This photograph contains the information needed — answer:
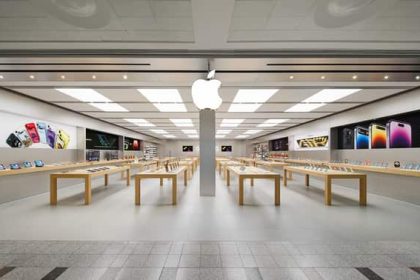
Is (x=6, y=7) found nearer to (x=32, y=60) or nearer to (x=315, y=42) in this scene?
(x=32, y=60)

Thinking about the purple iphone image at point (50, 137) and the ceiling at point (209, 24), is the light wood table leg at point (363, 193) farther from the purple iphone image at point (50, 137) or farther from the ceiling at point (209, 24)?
the purple iphone image at point (50, 137)

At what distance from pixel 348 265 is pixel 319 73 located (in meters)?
2.87

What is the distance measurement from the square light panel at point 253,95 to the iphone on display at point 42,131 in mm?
6092

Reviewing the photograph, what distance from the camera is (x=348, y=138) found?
8078 mm

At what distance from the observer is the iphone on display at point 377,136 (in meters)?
6.38

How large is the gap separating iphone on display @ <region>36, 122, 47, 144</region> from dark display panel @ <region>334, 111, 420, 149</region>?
10.5m

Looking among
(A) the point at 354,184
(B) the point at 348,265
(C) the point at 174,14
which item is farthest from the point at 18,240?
(A) the point at 354,184

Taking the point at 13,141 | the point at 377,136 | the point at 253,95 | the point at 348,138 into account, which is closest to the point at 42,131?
the point at 13,141

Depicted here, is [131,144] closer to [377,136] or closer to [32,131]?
[32,131]

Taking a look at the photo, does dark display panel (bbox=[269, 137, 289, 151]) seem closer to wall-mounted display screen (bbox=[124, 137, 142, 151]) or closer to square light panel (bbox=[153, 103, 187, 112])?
square light panel (bbox=[153, 103, 187, 112])

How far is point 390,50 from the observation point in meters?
3.06

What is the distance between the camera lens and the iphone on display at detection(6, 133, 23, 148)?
5511 mm

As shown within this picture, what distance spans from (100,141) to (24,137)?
18.9 ft

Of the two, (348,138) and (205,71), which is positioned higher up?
(205,71)
